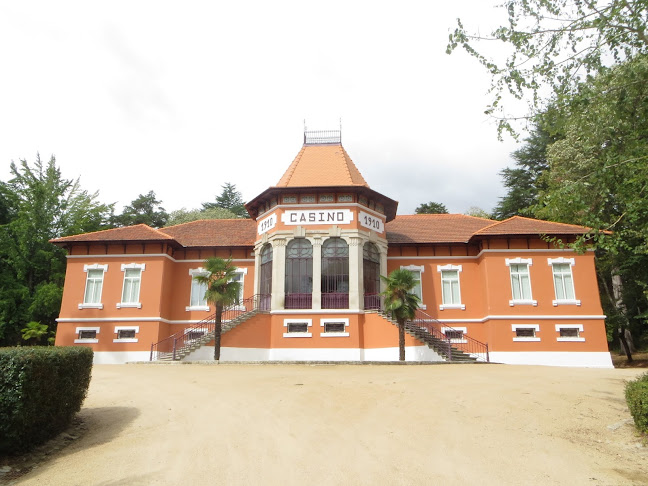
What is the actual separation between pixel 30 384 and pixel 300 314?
15.8 m

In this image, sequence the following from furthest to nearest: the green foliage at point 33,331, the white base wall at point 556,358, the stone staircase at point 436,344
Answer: the green foliage at point 33,331, the white base wall at point 556,358, the stone staircase at point 436,344

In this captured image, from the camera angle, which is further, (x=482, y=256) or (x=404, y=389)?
(x=482, y=256)

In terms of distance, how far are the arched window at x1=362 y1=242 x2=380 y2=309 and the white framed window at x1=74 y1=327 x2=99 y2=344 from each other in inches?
536

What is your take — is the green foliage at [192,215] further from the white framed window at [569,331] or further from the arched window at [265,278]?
the white framed window at [569,331]

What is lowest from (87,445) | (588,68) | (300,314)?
(87,445)

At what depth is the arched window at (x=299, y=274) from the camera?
23969 mm

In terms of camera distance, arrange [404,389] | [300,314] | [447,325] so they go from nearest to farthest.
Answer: [404,389], [300,314], [447,325]

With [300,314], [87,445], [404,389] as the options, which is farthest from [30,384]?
[300,314]

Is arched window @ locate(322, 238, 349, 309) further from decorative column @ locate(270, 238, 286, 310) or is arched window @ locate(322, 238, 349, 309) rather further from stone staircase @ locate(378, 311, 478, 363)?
stone staircase @ locate(378, 311, 478, 363)

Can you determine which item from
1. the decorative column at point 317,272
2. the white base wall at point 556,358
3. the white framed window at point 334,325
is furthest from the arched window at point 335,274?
the white base wall at point 556,358

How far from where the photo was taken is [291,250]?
961 inches

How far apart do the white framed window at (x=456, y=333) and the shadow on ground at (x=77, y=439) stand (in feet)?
57.8

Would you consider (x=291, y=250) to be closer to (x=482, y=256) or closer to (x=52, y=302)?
(x=482, y=256)

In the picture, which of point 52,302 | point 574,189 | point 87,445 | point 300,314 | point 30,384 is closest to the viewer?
point 30,384
